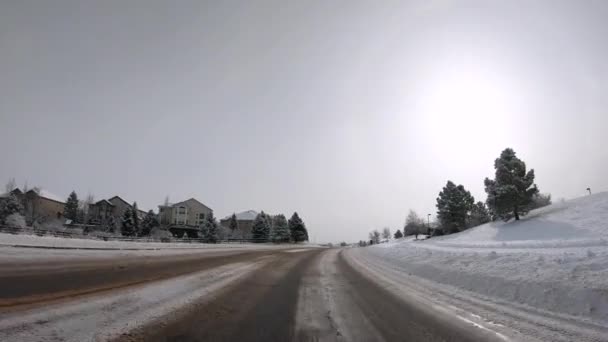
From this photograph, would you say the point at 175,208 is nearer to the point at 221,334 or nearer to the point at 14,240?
the point at 14,240

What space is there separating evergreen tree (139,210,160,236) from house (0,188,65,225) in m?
21.1

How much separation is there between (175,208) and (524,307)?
10227 centimetres

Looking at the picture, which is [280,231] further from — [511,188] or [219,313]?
[219,313]

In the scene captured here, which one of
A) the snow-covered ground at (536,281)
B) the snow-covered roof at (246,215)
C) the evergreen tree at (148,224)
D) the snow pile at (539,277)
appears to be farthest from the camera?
the snow-covered roof at (246,215)

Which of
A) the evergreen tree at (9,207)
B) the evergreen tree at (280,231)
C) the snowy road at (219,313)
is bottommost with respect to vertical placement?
the evergreen tree at (280,231)

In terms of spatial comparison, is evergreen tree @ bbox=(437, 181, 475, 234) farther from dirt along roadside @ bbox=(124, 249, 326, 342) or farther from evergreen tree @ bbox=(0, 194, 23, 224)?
evergreen tree @ bbox=(0, 194, 23, 224)

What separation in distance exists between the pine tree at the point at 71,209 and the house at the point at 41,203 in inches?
119

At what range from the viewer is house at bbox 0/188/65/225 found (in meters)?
72.7

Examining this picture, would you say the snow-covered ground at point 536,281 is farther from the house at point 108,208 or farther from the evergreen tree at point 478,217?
the house at point 108,208

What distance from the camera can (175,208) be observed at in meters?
95.6

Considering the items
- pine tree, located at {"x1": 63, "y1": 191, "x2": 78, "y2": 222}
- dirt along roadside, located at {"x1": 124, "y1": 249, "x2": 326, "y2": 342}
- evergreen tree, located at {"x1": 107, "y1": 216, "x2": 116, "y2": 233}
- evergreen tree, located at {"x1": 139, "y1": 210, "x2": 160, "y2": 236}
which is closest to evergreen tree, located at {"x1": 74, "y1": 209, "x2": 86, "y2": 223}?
pine tree, located at {"x1": 63, "y1": 191, "x2": 78, "y2": 222}

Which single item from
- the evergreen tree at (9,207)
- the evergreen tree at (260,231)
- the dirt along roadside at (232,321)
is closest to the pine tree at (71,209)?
the evergreen tree at (9,207)

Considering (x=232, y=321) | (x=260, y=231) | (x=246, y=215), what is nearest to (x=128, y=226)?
(x=260, y=231)

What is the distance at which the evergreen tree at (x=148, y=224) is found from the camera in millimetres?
69562
